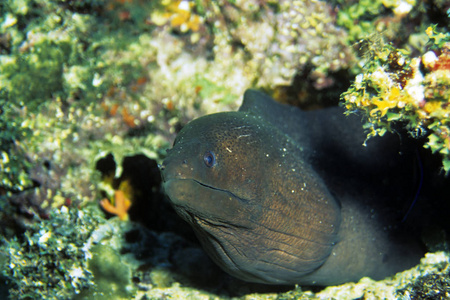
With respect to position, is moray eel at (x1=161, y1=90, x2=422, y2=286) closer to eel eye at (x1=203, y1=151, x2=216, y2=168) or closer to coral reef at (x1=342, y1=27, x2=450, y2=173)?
eel eye at (x1=203, y1=151, x2=216, y2=168)

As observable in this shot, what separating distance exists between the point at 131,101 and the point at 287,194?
2324 mm

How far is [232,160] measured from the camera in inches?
77.7

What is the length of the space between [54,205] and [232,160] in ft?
7.82

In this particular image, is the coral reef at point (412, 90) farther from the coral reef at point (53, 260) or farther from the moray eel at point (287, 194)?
the coral reef at point (53, 260)

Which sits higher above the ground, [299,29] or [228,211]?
[299,29]

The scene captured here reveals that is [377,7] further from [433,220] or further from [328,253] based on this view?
[328,253]

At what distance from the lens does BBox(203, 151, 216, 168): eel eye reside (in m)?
1.91

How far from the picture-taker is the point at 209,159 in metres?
1.92

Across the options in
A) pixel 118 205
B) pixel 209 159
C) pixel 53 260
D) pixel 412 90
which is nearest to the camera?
pixel 412 90

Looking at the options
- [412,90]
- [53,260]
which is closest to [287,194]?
[412,90]

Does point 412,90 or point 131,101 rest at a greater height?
point 412,90

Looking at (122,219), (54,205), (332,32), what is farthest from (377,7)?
(54,205)

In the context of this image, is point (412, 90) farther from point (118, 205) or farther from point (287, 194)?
point (118, 205)

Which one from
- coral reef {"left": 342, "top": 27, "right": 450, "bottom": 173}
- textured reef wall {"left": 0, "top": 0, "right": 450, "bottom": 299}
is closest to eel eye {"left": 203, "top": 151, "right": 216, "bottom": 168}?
coral reef {"left": 342, "top": 27, "right": 450, "bottom": 173}
